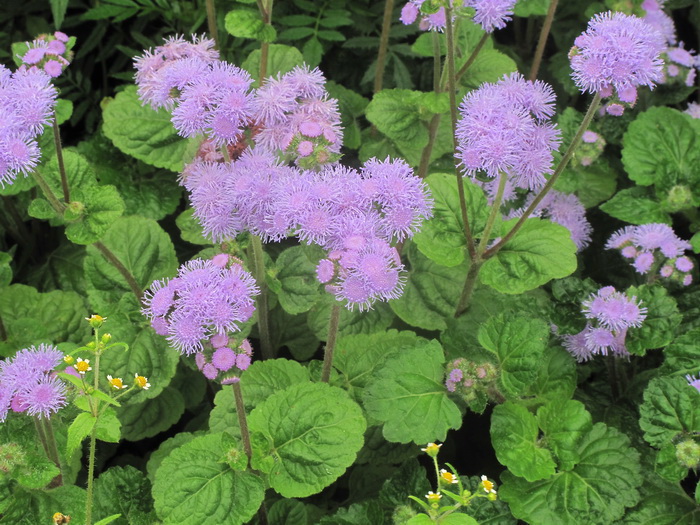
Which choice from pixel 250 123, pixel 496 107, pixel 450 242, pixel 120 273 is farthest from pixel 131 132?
pixel 496 107

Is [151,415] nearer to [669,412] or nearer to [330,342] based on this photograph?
[330,342]

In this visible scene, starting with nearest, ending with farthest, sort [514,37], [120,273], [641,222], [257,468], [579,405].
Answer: [257,468]
[579,405]
[120,273]
[641,222]
[514,37]

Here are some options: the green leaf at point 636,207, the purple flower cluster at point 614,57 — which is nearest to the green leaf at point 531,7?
the green leaf at point 636,207

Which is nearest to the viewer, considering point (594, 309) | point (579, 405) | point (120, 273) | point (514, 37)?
point (579, 405)

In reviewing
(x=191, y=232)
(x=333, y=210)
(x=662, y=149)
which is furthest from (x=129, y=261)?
(x=662, y=149)

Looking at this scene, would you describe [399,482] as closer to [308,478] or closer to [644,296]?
[308,478]

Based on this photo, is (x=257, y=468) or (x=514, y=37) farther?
(x=514, y=37)

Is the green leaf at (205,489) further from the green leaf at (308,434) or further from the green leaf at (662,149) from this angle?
the green leaf at (662,149)
